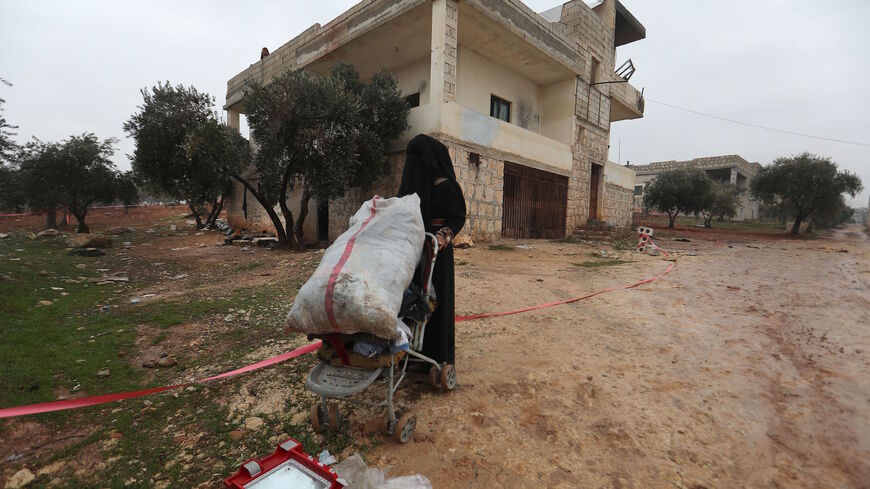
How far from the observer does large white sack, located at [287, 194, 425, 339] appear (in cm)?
168

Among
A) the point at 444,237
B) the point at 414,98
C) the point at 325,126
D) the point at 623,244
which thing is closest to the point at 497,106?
the point at 414,98

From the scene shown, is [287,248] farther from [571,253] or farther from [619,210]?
[619,210]

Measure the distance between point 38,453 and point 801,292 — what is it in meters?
8.72

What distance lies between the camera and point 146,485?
1818 millimetres

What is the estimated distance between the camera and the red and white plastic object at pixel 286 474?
1.53 m

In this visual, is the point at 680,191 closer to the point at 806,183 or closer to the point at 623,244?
the point at 806,183

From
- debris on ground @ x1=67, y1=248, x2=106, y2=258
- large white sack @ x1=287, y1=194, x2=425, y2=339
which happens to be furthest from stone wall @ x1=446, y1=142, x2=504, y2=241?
debris on ground @ x1=67, y1=248, x2=106, y2=258

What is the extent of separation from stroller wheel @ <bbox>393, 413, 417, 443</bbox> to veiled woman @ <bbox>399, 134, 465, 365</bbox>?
60 cm

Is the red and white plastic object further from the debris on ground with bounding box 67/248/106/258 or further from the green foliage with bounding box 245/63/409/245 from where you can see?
the debris on ground with bounding box 67/248/106/258

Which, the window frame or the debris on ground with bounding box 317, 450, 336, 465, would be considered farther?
the window frame

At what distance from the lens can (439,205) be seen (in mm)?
2625

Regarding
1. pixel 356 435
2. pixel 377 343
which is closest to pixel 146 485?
pixel 356 435

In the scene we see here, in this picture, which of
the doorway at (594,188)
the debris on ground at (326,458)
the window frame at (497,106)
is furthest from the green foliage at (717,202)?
the debris on ground at (326,458)

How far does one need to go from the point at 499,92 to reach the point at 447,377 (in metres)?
12.8
